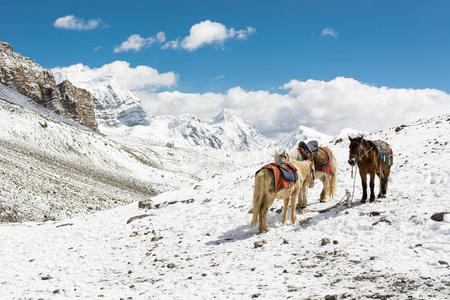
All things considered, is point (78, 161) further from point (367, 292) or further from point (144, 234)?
point (367, 292)

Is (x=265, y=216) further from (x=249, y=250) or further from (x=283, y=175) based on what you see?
(x=249, y=250)

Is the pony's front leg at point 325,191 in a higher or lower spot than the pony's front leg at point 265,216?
higher

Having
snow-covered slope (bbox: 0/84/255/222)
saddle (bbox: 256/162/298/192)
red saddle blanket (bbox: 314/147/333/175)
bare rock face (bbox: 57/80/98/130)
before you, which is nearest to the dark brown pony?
saddle (bbox: 256/162/298/192)

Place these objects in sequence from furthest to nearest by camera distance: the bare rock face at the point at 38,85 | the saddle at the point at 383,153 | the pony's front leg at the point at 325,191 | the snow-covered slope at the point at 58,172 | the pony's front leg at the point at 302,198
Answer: the bare rock face at the point at 38,85
the snow-covered slope at the point at 58,172
the pony's front leg at the point at 325,191
the pony's front leg at the point at 302,198
the saddle at the point at 383,153

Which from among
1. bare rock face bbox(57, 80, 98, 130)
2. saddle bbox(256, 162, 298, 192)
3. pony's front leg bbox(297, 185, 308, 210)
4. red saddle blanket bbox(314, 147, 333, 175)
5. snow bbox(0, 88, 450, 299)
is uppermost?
bare rock face bbox(57, 80, 98, 130)

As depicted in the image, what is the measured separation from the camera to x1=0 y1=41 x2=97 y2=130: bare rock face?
4921 inches

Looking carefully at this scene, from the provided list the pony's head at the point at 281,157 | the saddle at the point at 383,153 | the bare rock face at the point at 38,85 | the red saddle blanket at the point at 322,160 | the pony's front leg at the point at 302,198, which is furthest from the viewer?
the bare rock face at the point at 38,85

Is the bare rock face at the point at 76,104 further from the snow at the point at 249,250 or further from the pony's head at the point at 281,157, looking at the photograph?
the pony's head at the point at 281,157

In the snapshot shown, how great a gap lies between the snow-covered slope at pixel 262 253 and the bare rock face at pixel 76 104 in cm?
16567

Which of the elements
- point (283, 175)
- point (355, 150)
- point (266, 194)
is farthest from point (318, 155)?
point (266, 194)

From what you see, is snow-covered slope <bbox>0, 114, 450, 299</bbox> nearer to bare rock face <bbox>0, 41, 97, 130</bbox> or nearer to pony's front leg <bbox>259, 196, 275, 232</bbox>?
pony's front leg <bbox>259, 196, 275, 232</bbox>

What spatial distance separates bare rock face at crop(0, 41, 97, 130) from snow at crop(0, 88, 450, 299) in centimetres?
13298

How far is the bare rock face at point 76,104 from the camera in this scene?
541ft

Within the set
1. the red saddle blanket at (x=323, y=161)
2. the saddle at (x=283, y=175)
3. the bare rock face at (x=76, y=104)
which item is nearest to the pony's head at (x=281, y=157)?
the saddle at (x=283, y=175)
